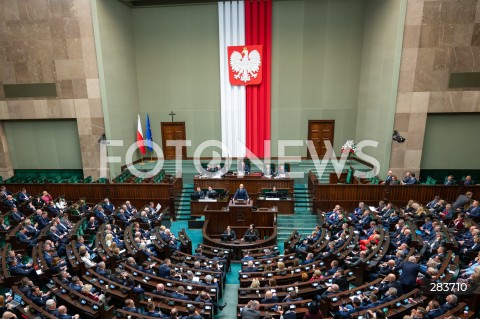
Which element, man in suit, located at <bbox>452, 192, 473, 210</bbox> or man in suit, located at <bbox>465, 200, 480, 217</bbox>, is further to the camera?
man in suit, located at <bbox>452, 192, 473, 210</bbox>

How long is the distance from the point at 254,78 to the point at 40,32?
35.3 ft

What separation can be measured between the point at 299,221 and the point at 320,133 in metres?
7.06

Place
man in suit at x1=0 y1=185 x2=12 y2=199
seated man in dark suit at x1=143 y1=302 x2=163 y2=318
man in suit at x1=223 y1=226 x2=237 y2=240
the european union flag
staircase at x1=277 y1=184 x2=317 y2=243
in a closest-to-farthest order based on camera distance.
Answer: seated man in dark suit at x1=143 y1=302 x2=163 y2=318 → man in suit at x1=223 y1=226 x2=237 y2=240 → staircase at x1=277 y1=184 x2=317 y2=243 → man in suit at x1=0 y1=185 x2=12 y2=199 → the european union flag

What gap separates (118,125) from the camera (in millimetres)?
15875

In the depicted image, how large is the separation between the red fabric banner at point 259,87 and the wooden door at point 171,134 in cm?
391

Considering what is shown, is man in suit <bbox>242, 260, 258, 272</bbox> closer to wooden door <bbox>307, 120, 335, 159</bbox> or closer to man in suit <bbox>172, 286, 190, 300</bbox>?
man in suit <bbox>172, 286, 190, 300</bbox>

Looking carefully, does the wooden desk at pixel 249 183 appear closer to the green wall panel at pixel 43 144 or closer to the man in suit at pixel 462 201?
the man in suit at pixel 462 201

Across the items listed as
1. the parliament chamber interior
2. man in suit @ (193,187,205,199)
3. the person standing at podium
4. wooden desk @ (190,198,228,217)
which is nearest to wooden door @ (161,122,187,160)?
the parliament chamber interior

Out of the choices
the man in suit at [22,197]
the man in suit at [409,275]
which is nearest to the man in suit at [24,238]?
the man in suit at [22,197]

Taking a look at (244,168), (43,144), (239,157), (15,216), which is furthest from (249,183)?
(43,144)

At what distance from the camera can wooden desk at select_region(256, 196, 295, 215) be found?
40.9 feet

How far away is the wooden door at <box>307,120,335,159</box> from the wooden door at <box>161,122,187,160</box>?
7474mm

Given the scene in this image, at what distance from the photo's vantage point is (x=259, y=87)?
17.2 m

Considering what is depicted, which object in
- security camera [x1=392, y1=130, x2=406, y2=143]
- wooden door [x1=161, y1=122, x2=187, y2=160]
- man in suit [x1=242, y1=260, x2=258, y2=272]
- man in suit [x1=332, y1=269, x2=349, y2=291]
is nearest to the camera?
man in suit [x1=332, y1=269, x2=349, y2=291]
